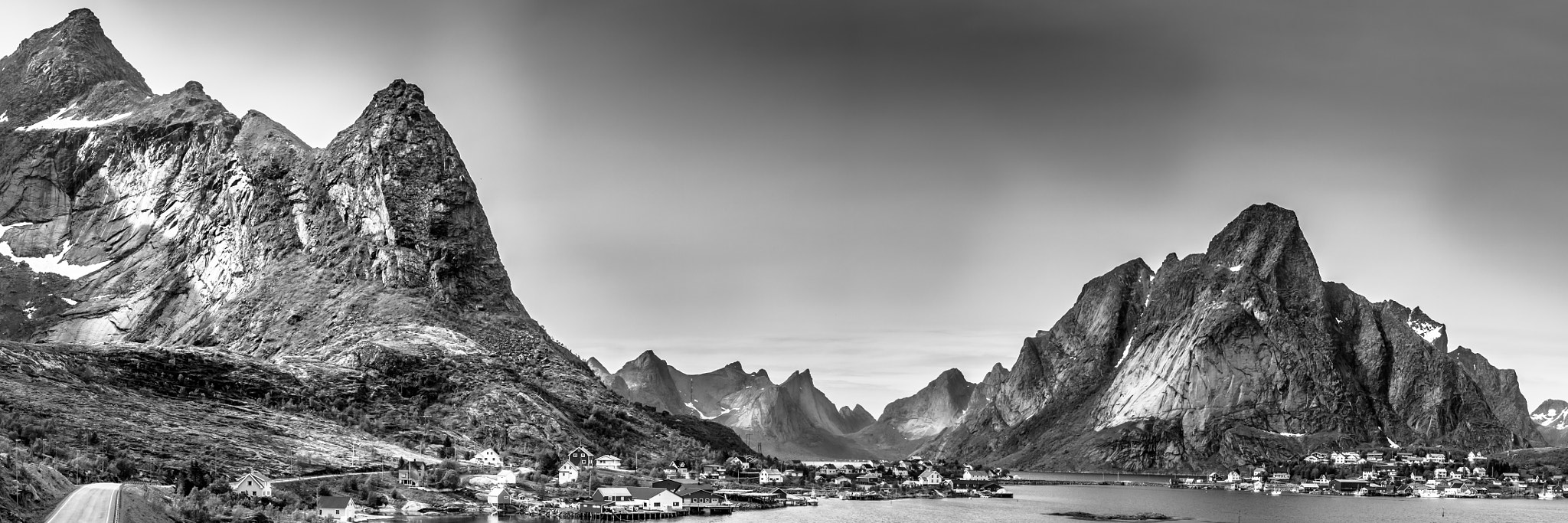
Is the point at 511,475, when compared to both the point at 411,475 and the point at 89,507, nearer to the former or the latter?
the point at 411,475

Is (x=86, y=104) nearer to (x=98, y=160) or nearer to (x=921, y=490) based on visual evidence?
(x=98, y=160)

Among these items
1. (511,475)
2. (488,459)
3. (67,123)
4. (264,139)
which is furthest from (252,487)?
(67,123)

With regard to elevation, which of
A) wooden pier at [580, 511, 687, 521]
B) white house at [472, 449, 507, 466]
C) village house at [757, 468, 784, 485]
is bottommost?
wooden pier at [580, 511, 687, 521]

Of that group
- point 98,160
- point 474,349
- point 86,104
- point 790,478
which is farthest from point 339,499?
point 86,104

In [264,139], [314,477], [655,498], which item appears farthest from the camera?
[264,139]

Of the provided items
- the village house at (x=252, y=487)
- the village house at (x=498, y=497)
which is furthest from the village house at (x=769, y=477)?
the village house at (x=252, y=487)

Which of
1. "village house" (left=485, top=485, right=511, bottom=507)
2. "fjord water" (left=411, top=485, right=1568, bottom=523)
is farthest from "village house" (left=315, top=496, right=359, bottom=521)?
"village house" (left=485, top=485, right=511, bottom=507)

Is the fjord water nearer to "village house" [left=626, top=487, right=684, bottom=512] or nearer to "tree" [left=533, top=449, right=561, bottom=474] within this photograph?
"village house" [left=626, top=487, right=684, bottom=512]
